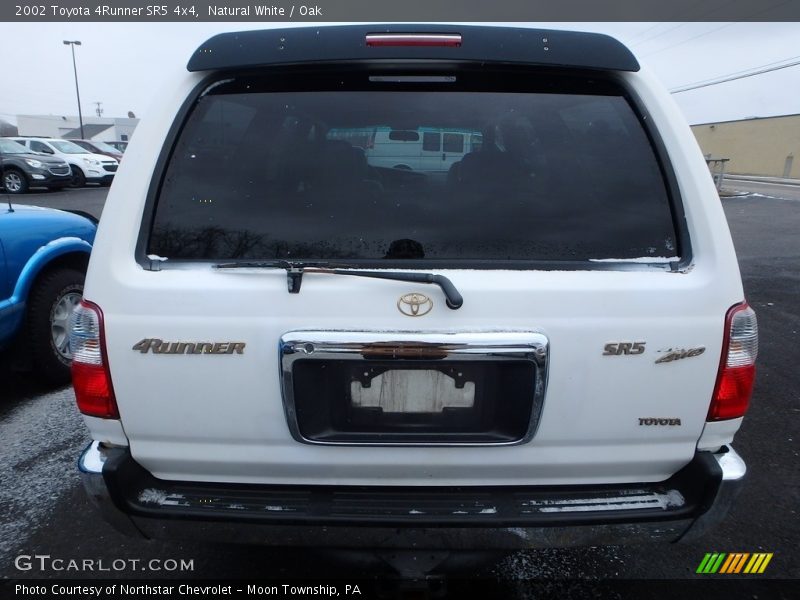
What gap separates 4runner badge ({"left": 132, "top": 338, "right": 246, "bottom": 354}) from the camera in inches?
62.8

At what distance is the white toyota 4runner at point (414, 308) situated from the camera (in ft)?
5.20

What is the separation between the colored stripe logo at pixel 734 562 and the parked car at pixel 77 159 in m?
19.8

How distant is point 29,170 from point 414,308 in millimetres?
18619

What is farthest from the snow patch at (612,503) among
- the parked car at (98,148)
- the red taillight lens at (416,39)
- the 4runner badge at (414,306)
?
the parked car at (98,148)

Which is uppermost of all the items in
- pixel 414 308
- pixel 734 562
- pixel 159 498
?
pixel 414 308

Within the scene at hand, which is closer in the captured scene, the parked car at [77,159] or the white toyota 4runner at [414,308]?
the white toyota 4runner at [414,308]

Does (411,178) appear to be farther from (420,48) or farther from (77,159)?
(77,159)

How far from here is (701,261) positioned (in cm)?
167

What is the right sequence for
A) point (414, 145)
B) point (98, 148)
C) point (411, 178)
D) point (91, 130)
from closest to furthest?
point (411, 178)
point (414, 145)
point (98, 148)
point (91, 130)

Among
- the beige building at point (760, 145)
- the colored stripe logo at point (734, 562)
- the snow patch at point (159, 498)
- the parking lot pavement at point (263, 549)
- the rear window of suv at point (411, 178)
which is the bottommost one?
the beige building at point (760, 145)

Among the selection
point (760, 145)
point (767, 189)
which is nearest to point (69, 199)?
point (767, 189)

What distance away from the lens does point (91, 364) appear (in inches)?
66.1

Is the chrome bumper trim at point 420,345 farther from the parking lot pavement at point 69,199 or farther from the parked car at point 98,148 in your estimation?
the parked car at point 98,148

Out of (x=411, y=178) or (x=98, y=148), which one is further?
(x=98, y=148)
